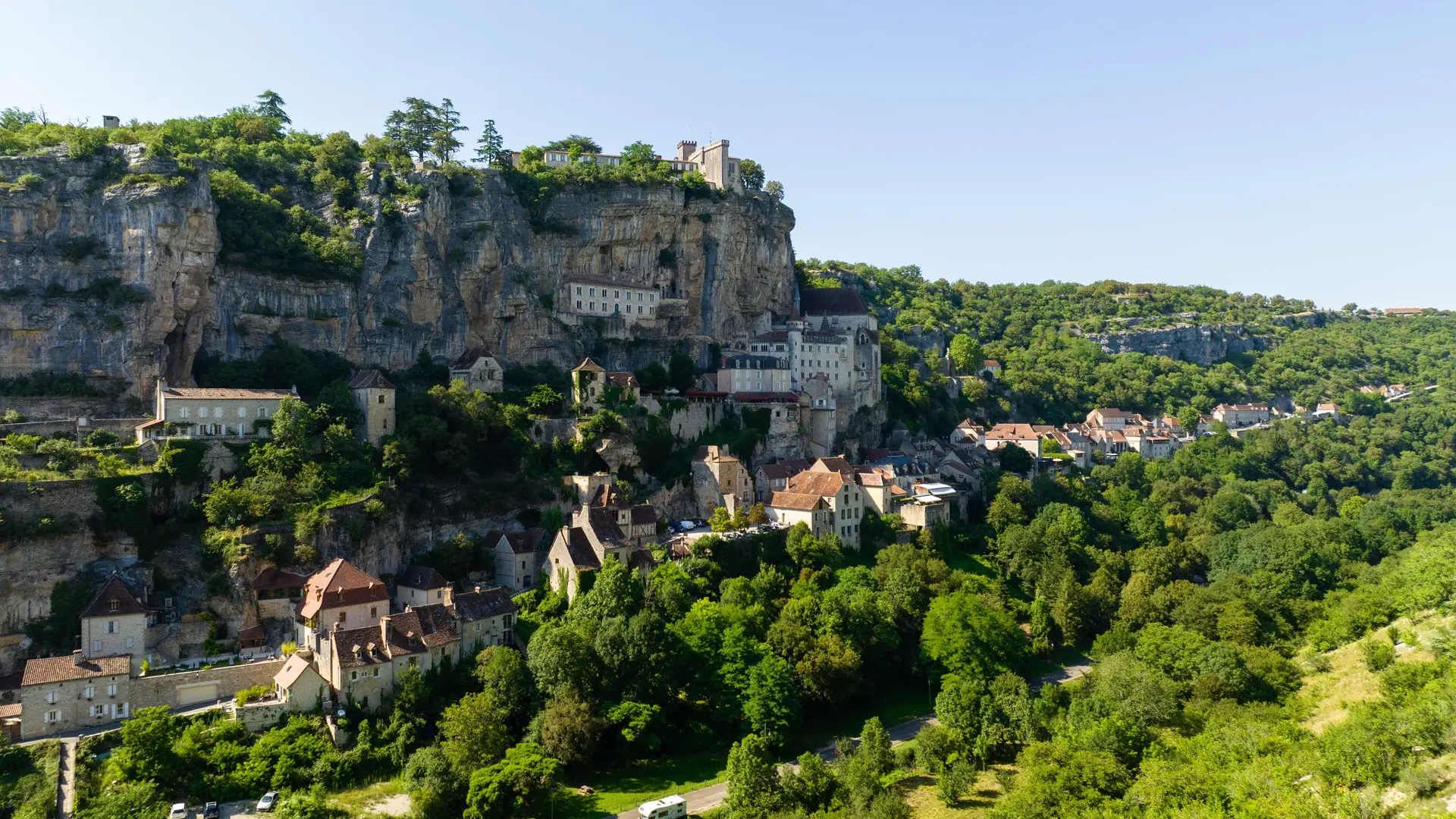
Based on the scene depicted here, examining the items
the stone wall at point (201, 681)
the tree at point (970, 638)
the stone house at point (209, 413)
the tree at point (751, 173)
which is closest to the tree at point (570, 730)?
the stone wall at point (201, 681)

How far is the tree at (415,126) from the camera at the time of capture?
233 ft

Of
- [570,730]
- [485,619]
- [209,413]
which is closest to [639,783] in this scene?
[570,730]

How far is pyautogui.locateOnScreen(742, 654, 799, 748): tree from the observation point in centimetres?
3894

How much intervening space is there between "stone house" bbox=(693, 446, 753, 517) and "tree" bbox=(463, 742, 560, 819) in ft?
85.2

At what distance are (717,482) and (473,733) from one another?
1027 inches

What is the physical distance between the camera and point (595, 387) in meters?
58.7

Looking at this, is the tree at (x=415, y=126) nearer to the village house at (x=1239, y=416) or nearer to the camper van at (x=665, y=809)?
the camper van at (x=665, y=809)

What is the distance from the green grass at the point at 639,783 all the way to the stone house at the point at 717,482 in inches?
790

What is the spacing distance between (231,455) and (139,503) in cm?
518

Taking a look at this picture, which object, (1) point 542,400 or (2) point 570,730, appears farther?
(1) point 542,400

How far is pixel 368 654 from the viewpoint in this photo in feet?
124

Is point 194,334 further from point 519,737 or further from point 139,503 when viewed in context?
A: point 519,737

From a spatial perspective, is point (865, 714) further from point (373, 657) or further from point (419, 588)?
point (373, 657)

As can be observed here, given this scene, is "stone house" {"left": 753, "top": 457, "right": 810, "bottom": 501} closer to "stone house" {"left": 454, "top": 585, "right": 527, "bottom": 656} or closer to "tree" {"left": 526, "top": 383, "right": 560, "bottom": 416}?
"tree" {"left": 526, "top": 383, "right": 560, "bottom": 416}
